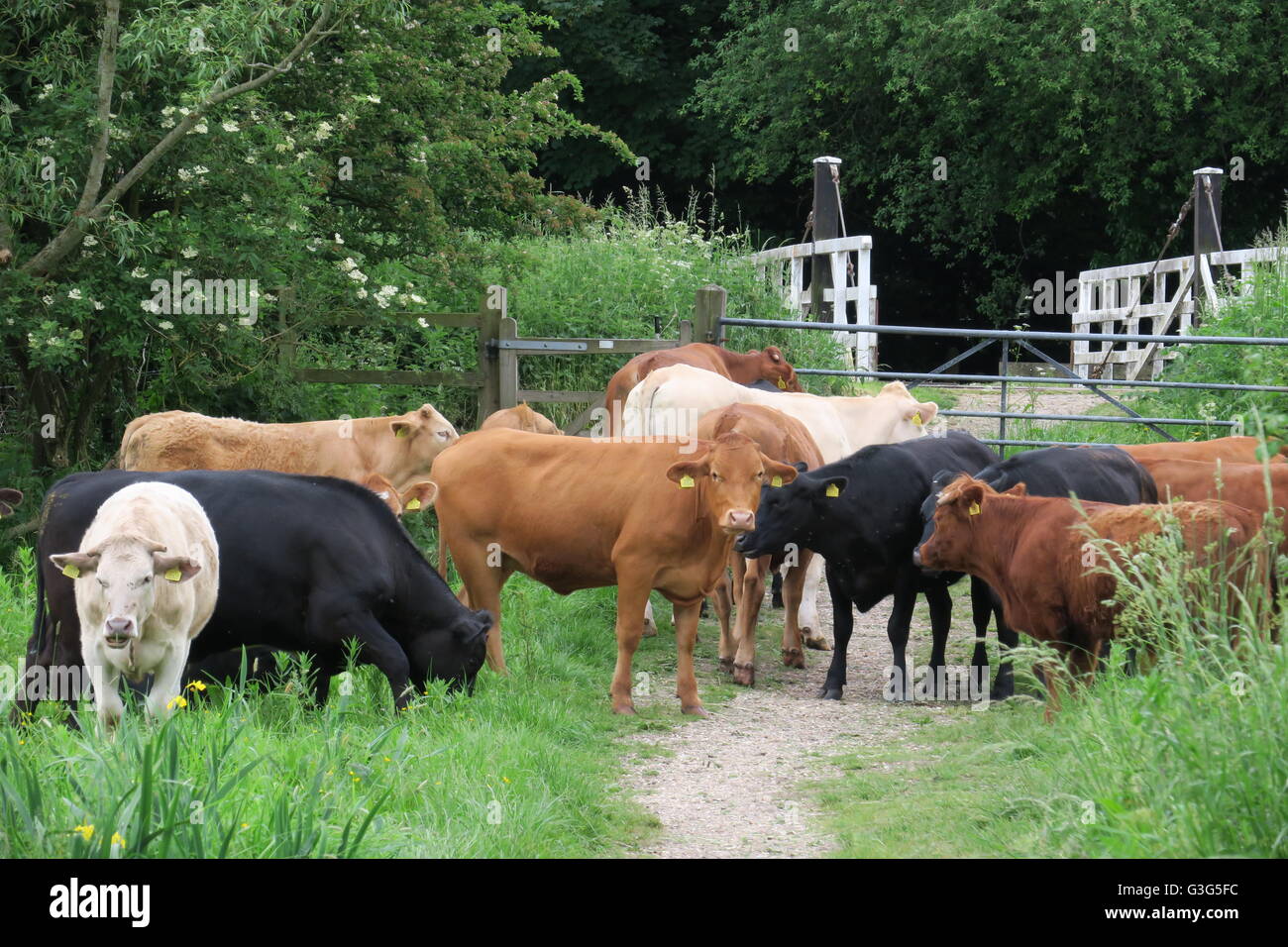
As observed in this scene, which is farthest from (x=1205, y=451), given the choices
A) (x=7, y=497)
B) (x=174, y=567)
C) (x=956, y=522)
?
(x=7, y=497)

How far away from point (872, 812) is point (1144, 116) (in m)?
19.8

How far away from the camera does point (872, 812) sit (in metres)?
5.92

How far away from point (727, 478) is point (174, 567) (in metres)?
2.85

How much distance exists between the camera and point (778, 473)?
26.6ft

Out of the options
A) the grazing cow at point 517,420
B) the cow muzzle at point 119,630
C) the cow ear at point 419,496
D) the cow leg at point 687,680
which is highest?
the grazing cow at point 517,420

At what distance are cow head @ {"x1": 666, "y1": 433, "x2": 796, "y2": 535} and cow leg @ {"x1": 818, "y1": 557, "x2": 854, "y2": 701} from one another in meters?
1.12

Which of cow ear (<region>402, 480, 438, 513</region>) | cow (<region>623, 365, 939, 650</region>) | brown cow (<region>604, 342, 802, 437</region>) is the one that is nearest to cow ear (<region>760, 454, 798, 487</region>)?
cow (<region>623, 365, 939, 650</region>)

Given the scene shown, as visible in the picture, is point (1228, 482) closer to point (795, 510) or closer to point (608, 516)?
point (795, 510)

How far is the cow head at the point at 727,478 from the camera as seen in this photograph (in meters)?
7.39

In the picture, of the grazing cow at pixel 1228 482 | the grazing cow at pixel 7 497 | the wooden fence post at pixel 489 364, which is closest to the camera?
the grazing cow at pixel 7 497

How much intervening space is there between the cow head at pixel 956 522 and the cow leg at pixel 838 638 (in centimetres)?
95

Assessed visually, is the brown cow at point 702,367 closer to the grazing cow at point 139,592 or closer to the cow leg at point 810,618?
the cow leg at point 810,618

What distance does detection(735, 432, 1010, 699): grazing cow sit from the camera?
27.7 feet

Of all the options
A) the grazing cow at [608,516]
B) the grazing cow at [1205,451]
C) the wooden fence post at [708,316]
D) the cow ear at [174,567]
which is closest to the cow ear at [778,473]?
the grazing cow at [608,516]
